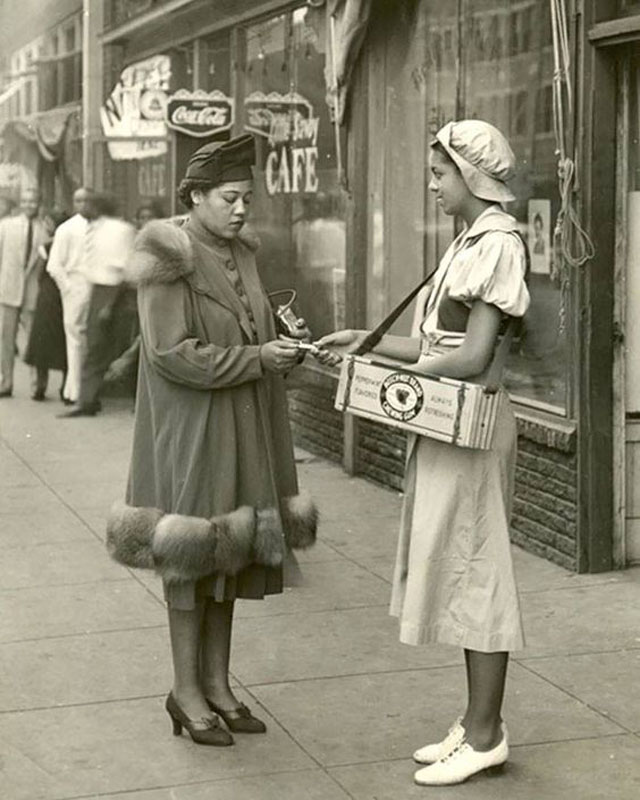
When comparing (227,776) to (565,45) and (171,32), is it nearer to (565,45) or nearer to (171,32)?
(565,45)

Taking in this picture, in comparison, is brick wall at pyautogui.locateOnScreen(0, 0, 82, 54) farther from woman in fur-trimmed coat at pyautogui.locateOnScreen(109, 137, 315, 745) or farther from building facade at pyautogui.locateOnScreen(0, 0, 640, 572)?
woman in fur-trimmed coat at pyautogui.locateOnScreen(109, 137, 315, 745)

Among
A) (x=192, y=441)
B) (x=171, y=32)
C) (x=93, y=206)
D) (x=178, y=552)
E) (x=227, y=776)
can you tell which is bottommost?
(x=227, y=776)

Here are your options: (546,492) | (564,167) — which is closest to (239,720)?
(546,492)

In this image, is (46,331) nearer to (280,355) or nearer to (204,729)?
(204,729)

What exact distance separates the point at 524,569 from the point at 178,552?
3181 millimetres

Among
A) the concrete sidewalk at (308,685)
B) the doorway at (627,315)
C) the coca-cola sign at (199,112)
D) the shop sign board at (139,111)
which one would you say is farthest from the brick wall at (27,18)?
the doorway at (627,315)

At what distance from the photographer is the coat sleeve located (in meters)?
5.77

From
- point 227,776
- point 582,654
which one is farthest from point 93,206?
point 227,776

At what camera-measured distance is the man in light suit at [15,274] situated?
1661 centimetres

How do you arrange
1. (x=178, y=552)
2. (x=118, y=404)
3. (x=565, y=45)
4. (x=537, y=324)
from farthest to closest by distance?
(x=118, y=404) < (x=537, y=324) < (x=565, y=45) < (x=178, y=552)

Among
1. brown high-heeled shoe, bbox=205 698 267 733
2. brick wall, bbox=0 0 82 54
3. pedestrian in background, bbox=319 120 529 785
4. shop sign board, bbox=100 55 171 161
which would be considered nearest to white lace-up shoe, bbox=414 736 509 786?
pedestrian in background, bbox=319 120 529 785

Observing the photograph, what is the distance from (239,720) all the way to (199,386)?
3.81 ft

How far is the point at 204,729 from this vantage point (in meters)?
5.97

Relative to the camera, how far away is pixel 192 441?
19.3 ft
